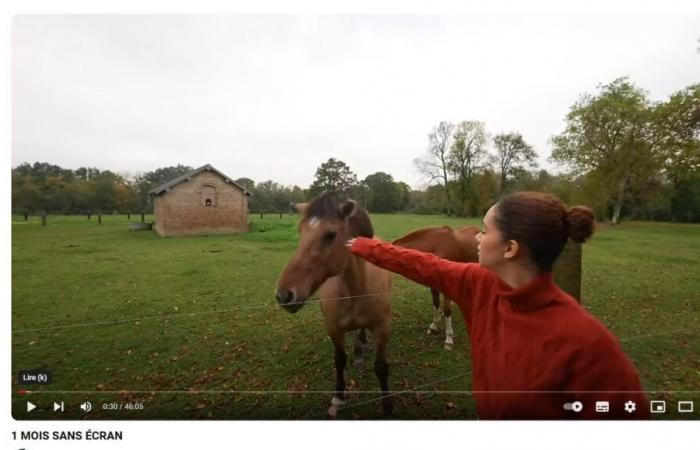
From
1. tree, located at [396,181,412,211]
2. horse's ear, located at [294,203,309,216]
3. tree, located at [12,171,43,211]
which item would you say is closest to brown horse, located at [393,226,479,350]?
tree, located at [396,181,412,211]

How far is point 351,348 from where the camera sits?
3.28 m

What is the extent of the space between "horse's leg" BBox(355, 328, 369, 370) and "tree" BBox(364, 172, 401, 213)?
58.0 inches

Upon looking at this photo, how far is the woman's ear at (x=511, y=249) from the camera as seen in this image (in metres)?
0.99

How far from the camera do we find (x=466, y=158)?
2.58 metres

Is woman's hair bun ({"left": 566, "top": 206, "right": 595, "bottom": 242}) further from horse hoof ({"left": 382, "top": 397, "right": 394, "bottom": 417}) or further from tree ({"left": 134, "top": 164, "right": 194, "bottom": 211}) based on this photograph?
tree ({"left": 134, "top": 164, "right": 194, "bottom": 211})

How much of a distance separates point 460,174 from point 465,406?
Result: 217cm

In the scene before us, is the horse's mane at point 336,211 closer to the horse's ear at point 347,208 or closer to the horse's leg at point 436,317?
the horse's ear at point 347,208

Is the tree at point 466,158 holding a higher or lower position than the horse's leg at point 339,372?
higher

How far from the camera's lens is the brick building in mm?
2715

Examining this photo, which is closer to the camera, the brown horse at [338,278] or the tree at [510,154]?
the brown horse at [338,278]

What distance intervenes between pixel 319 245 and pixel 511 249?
102 centimetres

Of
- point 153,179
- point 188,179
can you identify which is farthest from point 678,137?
point 153,179

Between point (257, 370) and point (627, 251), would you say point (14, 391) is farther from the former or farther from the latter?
point (627, 251)
